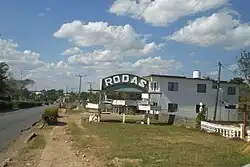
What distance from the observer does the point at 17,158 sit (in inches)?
528

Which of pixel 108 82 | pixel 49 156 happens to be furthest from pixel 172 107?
pixel 49 156

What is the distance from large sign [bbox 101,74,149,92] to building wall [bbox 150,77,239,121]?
11608 mm

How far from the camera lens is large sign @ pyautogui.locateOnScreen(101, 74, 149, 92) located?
133 feet

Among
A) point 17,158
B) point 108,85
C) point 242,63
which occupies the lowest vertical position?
point 17,158

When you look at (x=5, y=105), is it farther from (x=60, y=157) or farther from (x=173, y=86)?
(x=60, y=157)

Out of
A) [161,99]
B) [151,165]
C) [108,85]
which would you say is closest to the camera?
[151,165]

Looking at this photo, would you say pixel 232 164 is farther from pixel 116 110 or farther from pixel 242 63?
pixel 116 110

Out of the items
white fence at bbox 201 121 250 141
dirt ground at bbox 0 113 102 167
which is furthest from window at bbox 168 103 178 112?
dirt ground at bbox 0 113 102 167

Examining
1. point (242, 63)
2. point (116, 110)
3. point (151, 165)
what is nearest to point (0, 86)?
point (116, 110)

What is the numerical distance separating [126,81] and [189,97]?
55.4ft

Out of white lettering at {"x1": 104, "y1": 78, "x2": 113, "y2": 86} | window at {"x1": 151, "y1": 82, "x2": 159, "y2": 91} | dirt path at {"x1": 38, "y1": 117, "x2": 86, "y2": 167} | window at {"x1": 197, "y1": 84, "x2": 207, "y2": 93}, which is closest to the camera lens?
dirt path at {"x1": 38, "y1": 117, "x2": 86, "y2": 167}

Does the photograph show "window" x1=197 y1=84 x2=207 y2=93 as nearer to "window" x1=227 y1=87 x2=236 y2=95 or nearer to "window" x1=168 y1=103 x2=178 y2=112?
"window" x1=227 y1=87 x2=236 y2=95

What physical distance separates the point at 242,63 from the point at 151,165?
4754 centimetres

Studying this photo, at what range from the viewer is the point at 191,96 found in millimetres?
54938
